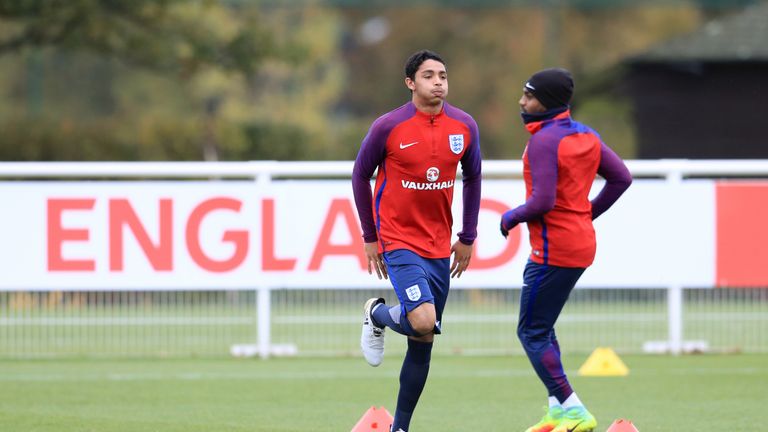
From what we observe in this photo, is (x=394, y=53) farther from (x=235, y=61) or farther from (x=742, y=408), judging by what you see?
Answer: (x=742, y=408)

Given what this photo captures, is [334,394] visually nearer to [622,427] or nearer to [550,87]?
[622,427]

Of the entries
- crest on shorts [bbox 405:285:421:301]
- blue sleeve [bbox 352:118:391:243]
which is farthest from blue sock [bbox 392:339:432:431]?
blue sleeve [bbox 352:118:391:243]

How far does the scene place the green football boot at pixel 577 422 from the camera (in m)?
8.23

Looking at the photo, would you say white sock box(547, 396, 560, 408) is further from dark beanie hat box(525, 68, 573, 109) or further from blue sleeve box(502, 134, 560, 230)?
dark beanie hat box(525, 68, 573, 109)

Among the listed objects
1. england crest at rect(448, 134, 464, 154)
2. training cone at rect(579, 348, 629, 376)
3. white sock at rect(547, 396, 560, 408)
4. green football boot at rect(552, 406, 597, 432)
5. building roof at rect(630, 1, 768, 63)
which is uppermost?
building roof at rect(630, 1, 768, 63)

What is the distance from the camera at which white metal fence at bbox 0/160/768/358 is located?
1351 cm

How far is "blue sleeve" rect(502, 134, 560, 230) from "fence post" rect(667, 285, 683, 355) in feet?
19.0

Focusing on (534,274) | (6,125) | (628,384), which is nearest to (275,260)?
(628,384)

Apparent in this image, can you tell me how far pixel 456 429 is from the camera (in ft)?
30.8

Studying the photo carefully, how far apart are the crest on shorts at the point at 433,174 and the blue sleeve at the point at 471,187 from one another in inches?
10.9

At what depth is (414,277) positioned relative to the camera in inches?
323

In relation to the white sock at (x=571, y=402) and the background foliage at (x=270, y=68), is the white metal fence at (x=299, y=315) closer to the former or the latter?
the white sock at (x=571, y=402)

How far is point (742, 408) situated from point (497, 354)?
399cm

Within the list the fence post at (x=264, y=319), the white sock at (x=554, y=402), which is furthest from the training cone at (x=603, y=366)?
the white sock at (x=554, y=402)
